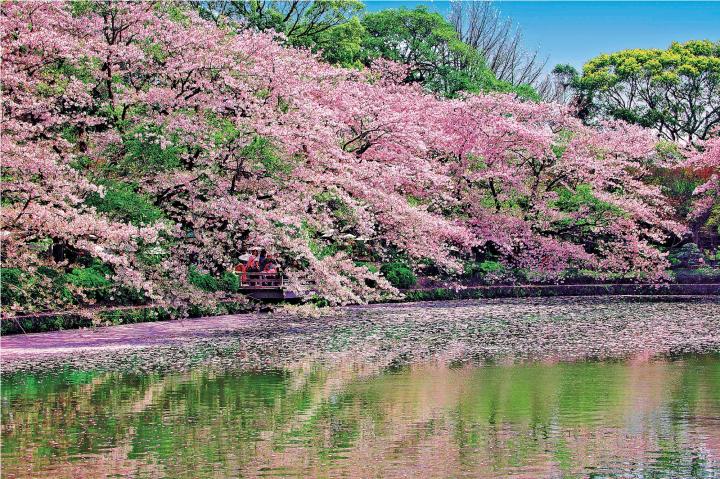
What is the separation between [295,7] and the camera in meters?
49.4

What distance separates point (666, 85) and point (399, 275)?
39944 mm

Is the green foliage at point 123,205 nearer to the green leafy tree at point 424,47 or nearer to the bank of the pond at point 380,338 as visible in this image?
the bank of the pond at point 380,338

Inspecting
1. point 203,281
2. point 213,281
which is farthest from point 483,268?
point 203,281

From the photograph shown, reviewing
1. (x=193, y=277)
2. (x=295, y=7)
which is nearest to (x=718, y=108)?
(x=295, y=7)

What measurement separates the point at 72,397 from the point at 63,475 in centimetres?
515

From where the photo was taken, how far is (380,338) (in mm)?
22484

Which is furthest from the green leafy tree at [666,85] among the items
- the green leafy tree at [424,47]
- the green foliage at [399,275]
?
the green foliage at [399,275]

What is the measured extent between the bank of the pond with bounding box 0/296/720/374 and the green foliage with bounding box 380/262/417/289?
3.64m

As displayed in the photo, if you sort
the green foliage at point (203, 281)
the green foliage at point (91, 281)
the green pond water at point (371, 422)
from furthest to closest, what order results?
the green foliage at point (203, 281) → the green foliage at point (91, 281) → the green pond water at point (371, 422)

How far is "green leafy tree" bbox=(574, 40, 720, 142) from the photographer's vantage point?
67375 millimetres

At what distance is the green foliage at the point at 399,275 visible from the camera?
34.9 meters

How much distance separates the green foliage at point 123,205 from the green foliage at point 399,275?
11.5 metres

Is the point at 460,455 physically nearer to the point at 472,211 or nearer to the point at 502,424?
the point at 502,424

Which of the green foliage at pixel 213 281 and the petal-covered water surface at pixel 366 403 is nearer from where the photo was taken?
the petal-covered water surface at pixel 366 403
